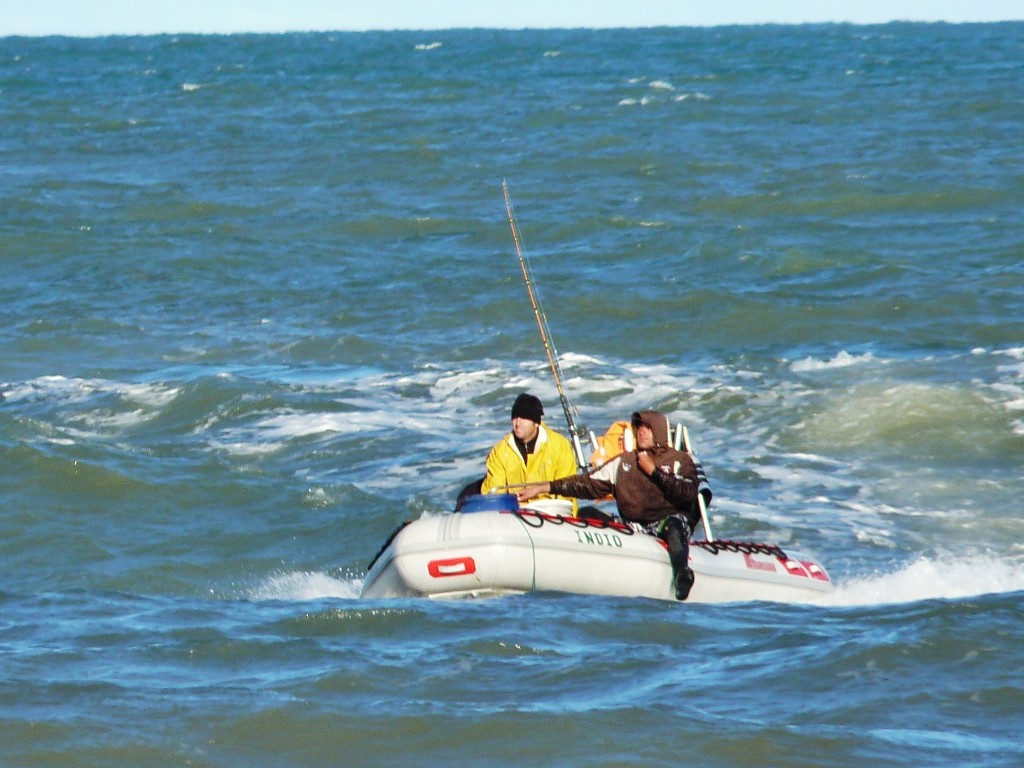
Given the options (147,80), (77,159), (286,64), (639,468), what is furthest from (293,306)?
(286,64)

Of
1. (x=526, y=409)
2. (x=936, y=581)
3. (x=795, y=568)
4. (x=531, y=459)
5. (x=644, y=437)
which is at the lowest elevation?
(x=936, y=581)

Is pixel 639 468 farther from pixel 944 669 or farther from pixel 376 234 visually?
pixel 376 234

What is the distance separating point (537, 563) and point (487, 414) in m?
5.70

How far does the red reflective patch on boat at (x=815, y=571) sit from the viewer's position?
8.27m

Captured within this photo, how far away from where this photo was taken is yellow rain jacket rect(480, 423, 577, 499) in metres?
8.49

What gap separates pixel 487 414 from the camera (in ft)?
43.4

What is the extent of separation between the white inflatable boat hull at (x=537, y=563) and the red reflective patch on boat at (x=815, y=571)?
0.28 meters

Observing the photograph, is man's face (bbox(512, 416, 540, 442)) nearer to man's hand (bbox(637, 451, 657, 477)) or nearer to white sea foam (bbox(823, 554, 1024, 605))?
man's hand (bbox(637, 451, 657, 477))

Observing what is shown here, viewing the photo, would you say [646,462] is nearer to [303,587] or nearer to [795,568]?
[795,568]

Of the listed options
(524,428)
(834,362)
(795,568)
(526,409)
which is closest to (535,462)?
(524,428)

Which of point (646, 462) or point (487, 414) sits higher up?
Result: point (646, 462)

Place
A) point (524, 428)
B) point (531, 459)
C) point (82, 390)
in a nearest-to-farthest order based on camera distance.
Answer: point (524, 428) → point (531, 459) → point (82, 390)

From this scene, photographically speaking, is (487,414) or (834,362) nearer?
(487,414)

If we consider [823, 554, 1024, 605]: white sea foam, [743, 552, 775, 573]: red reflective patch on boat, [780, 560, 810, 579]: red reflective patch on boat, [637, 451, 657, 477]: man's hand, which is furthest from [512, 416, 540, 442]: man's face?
[823, 554, 1024, 605]: white sea foam
